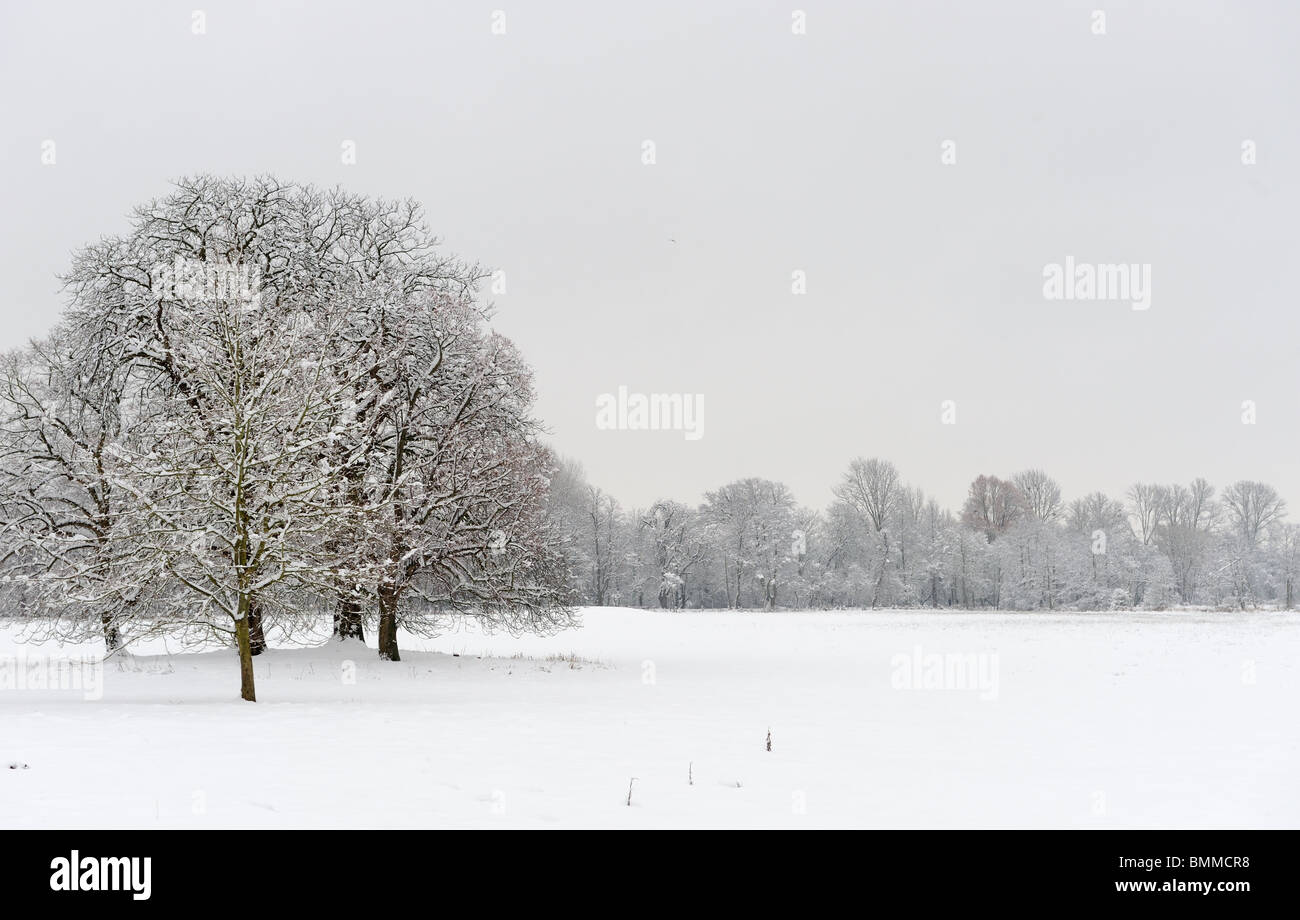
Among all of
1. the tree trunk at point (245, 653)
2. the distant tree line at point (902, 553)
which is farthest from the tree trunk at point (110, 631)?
the distant tree line at point (902, 553)

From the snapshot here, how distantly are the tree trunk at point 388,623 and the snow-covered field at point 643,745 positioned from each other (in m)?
0.78

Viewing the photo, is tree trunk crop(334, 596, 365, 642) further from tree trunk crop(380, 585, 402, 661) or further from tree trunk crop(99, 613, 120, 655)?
tree trunk crop(99, 613, 120, 655)

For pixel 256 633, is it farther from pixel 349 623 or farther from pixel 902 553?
pixel 902 553

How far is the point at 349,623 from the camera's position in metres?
26.5

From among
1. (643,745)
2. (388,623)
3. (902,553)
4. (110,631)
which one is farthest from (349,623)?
(902,553)

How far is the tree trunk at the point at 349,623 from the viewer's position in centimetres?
2546

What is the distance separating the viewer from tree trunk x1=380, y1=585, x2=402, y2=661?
78.2 feet

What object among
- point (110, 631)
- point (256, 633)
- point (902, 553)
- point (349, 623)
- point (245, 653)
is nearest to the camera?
point (245, 653)

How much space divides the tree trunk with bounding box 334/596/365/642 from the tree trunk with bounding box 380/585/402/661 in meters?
1.14

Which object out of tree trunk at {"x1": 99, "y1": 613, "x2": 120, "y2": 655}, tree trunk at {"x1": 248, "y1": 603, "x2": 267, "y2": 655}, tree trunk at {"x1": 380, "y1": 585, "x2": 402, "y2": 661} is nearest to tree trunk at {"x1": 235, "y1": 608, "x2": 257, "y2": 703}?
tree trunk at {"x1": 99, "y1": 613, "x2": 120, "y2": 655}

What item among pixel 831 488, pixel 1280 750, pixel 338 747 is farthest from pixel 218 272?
pixel 831 488

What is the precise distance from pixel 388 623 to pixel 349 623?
8.44 ft
